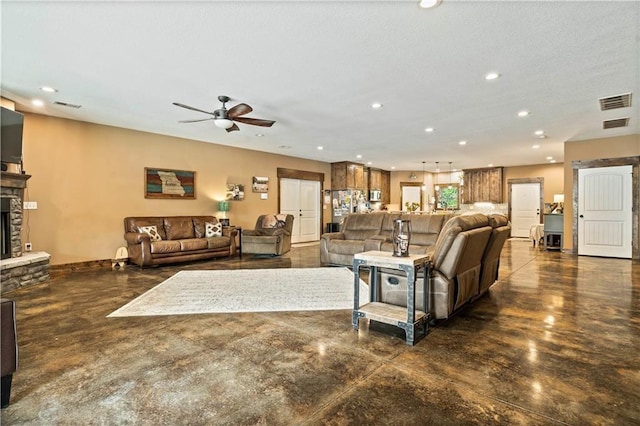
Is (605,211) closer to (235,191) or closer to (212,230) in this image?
(235,191)

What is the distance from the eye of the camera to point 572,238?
7445 mm

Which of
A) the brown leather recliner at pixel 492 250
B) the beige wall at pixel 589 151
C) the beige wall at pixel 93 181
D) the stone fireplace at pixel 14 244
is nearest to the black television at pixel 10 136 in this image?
the stone fireplace at pixel 14 244

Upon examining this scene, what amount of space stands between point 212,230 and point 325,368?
17.8 feet

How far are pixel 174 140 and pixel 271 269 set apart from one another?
146 inches

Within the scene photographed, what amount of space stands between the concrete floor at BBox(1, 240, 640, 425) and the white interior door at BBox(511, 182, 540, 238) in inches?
329

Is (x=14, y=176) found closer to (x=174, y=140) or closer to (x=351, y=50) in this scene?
(x=174, y=140)

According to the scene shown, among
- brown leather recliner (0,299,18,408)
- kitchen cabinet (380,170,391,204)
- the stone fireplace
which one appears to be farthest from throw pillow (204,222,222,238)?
kitchen cabinet (380,170,391,204)

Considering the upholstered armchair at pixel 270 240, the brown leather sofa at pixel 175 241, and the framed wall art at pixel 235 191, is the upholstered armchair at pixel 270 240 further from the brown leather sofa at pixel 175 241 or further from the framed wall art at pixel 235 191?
the framed wall art at pixel 235 191

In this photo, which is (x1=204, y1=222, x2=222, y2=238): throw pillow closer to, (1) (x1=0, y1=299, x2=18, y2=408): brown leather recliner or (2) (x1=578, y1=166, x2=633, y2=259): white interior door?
(1) (x1=0, y1=299, x2=18, y2=408): brown leather recliner

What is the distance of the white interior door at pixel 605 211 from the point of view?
6.84 m

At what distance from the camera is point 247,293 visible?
4.13 m

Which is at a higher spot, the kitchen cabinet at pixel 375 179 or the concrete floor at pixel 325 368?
the kitchen cabinet at pixel 375 179

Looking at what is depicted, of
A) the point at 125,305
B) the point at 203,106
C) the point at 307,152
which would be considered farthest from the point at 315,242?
the point at 125,305

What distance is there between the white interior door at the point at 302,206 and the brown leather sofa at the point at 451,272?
651cm
